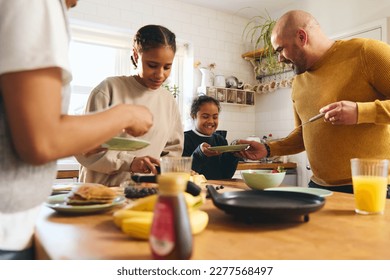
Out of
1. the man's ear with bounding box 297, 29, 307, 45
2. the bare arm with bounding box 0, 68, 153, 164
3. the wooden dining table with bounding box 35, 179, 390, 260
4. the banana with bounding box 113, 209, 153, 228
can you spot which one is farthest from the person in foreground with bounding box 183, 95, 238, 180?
the bare arm with bounding box 0, 68, 153, 164

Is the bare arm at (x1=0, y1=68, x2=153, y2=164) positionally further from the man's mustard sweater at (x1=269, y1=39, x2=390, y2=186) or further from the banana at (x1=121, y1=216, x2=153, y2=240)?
the man's mustard sweater at (x1=269, y1=39, x2=390, y2=186)

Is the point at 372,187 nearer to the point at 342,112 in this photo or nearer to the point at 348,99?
the point at 342,112

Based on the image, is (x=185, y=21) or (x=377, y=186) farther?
(x=185, y=21)

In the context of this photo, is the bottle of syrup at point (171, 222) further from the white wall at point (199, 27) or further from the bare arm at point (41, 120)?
the white wall at point (199, 27)

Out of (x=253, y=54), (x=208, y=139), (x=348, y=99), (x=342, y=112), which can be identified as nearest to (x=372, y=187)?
(x=342, y=112)

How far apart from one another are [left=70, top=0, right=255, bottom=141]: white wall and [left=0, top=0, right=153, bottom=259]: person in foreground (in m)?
3.11

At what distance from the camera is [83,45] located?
12.0ft

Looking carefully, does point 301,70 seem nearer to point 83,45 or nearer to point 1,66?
point 1,66

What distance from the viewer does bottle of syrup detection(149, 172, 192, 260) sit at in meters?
0.52

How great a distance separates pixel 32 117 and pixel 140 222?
279mm

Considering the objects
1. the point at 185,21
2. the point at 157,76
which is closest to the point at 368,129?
the point at 157,76

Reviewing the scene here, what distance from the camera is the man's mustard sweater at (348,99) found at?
5.62 feet

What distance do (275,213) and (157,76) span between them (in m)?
1.11

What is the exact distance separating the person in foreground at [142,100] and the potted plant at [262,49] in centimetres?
241
